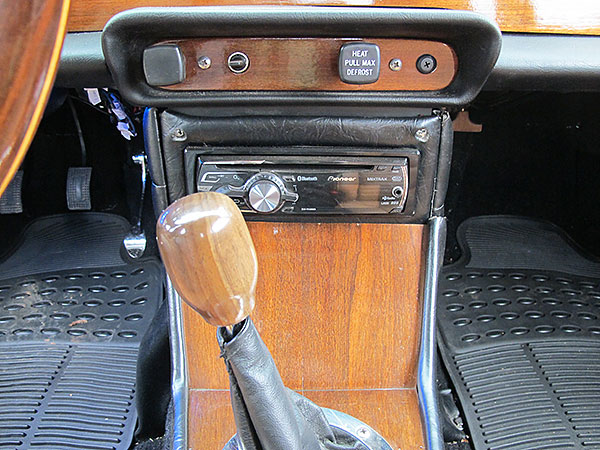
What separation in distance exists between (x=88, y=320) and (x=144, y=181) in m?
0.66

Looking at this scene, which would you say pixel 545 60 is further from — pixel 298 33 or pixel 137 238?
pixel 137 238

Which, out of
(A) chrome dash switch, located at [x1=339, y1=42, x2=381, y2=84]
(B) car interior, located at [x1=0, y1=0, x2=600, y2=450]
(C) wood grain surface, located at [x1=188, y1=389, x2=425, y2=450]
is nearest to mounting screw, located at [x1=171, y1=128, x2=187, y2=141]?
(B) car interior, located at [x1=0, y1=0, x2=600, y2=450]

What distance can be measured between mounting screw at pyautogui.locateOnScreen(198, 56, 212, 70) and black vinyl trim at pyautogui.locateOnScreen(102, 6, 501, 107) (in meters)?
0.04

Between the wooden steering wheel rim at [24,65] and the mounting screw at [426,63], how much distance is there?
0.59 m

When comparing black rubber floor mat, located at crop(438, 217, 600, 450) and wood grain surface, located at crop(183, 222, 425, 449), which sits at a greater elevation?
wood grain surface, located at crop(183, 222, 425, 449)

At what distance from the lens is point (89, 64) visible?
3.34 ft

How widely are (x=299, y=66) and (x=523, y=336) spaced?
3.36 feet

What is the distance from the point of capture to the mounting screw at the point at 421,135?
103cm

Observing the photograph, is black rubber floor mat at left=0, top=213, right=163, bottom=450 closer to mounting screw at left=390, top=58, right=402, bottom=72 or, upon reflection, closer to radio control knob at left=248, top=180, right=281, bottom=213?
radio control knob at left=248, top=180, right=281, bottom=213

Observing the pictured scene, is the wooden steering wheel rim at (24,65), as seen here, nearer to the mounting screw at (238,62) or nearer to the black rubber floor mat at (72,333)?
the mounting screw at (238,62)

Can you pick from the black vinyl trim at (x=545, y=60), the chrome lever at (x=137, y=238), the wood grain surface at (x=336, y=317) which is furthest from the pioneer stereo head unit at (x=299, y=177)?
the chrome lever at (x=137, y=238)

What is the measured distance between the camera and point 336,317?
1177 millimetres

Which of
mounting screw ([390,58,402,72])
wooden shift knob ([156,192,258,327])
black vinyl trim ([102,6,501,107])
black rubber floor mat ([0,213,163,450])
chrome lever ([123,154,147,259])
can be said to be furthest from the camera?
chrome lever ([123,154,147,259])

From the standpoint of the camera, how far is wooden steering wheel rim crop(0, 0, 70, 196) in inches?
20.7
